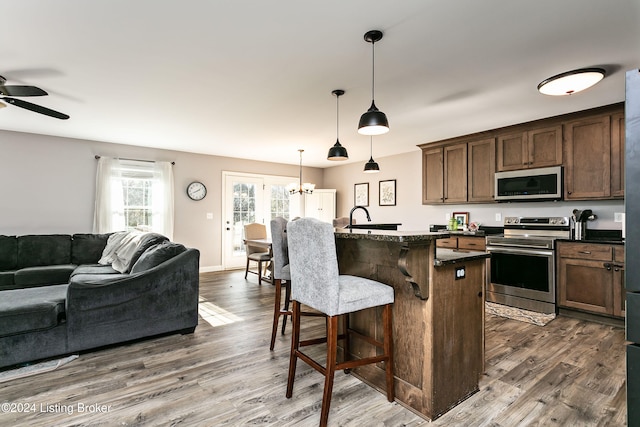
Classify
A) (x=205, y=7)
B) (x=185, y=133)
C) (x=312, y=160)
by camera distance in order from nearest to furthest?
1. (x=205, y=7)
2. (x=185, y=133)
3. (x=312, y=160)

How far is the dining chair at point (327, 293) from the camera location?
1740 millimetres

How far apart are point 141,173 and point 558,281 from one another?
21.6ft

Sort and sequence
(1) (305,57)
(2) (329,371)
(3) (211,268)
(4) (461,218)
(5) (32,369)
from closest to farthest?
(2) (329,371) → (5) (32,369) → (1) (305,57) → (4) (461,218) → (3) (211,268)

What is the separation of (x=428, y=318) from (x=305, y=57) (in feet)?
6.88

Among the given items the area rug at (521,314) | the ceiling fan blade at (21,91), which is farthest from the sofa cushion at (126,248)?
the area rug at (521,314)

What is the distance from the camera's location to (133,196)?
5.78 meters

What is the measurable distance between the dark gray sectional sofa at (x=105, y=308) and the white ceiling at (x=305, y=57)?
5.49ft

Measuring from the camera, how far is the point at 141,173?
586 cm

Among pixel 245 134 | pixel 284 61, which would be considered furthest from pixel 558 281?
pixel 245 134

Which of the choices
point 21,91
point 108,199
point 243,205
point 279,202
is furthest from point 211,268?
point 21,91

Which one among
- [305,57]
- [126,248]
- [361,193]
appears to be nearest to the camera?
[305,57]

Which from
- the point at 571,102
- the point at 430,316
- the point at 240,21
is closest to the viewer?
the point at 430,316

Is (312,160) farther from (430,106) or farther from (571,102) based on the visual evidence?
(571,102)

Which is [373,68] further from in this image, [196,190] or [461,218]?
[196,190]
